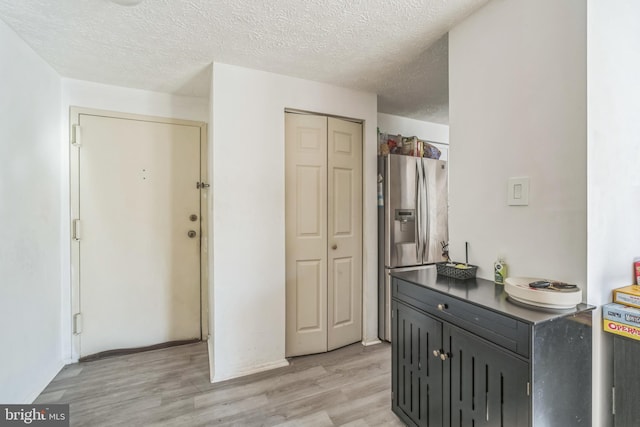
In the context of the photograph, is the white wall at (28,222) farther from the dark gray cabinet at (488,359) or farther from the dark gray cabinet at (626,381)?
the dark gray cabinet at (626,381)

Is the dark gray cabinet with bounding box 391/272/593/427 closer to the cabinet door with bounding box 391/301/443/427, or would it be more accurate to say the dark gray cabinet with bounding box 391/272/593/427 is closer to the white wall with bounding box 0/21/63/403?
the cabinet door with bounding box 391/301/443/427

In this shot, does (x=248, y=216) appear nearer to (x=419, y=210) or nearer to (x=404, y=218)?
(x=404, y=218)

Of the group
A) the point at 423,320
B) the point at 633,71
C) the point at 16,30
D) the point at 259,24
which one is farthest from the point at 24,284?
the point at 633,71

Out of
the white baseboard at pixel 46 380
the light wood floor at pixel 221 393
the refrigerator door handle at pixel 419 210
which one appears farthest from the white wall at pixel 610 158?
the white baseboard at pixel 46 380

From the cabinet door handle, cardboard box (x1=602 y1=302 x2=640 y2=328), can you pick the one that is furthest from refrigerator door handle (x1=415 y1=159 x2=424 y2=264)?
cardboard box (x1=602 y1=302 x2=640 y2=328)

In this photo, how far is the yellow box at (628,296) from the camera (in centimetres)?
112

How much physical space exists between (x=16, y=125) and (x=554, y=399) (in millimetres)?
2985

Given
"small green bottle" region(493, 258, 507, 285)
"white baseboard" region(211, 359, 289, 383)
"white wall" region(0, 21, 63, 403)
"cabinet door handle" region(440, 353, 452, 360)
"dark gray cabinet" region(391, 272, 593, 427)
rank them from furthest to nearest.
A: "white baseboard" region(211, 359, 289, 383)
"white wall" region(0, 21, 63, 403)
"small green bottle" region(493, 258, 507, 285)
"cabinet door handle" region(440, 353, 452, 360)
"dark gray cabinet" region(391, 272, 593, 427)

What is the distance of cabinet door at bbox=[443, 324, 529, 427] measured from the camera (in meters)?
0.99

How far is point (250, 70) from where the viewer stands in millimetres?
2127

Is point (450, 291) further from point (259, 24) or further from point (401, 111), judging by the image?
point (401, 111)

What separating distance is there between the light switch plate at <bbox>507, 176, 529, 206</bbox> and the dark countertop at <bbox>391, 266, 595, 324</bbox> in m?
0.42

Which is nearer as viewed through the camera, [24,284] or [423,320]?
[423,320]

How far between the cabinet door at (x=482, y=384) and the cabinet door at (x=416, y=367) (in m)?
0.06
